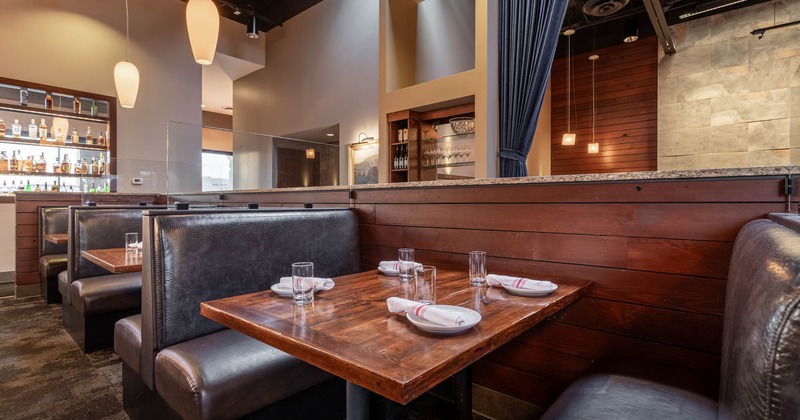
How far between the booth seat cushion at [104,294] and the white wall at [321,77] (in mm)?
3734

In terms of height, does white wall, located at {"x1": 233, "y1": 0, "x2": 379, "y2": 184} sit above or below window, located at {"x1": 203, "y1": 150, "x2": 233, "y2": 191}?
above

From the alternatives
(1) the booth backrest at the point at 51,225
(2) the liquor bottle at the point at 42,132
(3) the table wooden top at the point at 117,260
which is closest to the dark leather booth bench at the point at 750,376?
(3) the table wooden top at the point at 117,260

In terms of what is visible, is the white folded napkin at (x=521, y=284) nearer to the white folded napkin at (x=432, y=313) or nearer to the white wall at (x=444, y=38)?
the white folded napkin at (x=432, y=313)

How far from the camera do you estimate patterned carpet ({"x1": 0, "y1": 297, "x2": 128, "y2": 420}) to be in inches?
77.3

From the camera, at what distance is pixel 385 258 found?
233cm

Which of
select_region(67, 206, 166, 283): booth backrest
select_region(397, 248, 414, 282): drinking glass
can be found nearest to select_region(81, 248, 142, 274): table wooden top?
select_region(67, 206, 166, 283): booth backrest

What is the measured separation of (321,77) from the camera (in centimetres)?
673

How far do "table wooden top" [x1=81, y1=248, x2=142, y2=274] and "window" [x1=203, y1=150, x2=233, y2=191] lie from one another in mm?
2165

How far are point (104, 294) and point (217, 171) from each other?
7.62 feet

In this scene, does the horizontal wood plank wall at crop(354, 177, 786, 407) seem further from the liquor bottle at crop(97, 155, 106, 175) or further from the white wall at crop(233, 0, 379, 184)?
the liquor bottle at crop(97, 155, 106, 175)

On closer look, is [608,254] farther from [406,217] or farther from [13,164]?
[13,164]

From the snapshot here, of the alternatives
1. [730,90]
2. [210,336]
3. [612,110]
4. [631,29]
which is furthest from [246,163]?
[730,90]

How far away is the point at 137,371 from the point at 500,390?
5.36 ft

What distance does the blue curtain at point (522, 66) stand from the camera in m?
2.93
